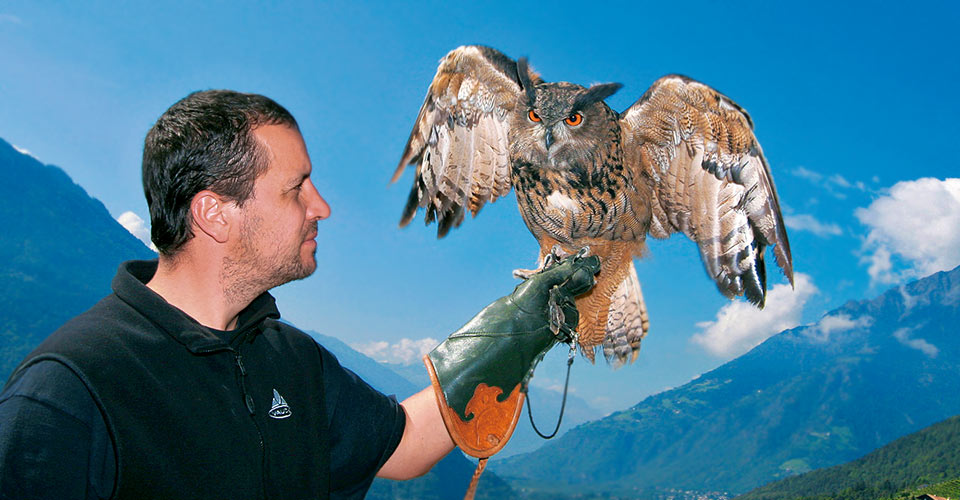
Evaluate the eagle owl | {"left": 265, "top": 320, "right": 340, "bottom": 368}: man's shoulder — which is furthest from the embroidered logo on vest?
the eagle owl

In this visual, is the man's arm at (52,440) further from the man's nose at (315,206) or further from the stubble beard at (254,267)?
the man's nose at (315,206)

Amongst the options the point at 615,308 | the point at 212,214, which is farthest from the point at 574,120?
the point at 212,214

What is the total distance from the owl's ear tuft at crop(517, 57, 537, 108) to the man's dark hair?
173cm

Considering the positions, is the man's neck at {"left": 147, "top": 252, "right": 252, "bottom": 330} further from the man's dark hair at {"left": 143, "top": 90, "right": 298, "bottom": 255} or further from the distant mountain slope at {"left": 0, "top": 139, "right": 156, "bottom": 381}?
the distant mountain slope at {"left": 0, "top": 139, "right": 156, "bottom": 381}

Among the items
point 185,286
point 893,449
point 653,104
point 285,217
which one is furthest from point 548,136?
point 893,449

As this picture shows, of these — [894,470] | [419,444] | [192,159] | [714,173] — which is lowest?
[894,470]

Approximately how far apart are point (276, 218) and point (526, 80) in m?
1.78

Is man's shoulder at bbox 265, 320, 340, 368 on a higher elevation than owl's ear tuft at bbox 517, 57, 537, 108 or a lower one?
lower

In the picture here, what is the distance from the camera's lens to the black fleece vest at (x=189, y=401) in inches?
42.4

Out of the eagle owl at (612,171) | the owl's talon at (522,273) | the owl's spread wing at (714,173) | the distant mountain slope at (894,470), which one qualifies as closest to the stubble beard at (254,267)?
the owl's talon at (522,273)

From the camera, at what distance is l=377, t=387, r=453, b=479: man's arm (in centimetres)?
177

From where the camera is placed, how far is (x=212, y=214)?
1.30 metres

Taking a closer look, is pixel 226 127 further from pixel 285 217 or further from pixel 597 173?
pixel 597 173

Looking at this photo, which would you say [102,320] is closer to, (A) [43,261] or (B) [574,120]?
(B) [574,120]
